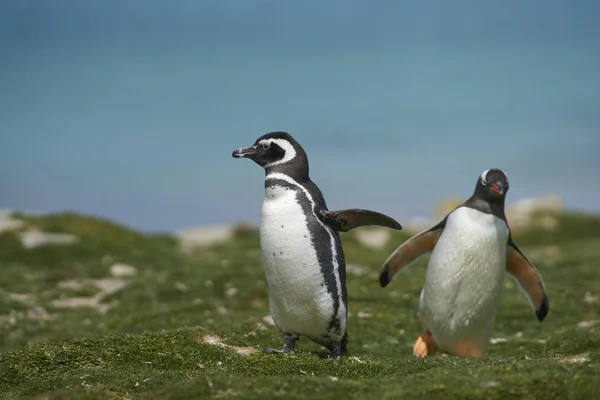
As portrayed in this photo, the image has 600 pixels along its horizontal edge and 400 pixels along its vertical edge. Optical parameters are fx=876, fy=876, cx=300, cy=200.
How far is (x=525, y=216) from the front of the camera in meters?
54.8

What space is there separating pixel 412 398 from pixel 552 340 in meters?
8.76

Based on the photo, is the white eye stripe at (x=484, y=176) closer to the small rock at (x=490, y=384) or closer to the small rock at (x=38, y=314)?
the small rock at (x=490, y=384)

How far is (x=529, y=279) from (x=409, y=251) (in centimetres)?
219

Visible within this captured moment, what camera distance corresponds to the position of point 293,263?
1291 cm

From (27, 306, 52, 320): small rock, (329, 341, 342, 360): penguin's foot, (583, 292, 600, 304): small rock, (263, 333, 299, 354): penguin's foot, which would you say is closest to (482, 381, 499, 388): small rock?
(329, 341, 342, 360): penguin's foot

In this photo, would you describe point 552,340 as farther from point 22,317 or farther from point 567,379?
point 22,317

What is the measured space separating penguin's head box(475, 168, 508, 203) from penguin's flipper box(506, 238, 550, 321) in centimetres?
137

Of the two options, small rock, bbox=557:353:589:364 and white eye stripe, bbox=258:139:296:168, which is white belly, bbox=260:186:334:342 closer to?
white eye stripe, bbox=258:139:296:168

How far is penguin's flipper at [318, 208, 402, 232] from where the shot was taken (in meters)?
13.0

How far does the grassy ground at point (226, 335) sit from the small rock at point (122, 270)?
31cm

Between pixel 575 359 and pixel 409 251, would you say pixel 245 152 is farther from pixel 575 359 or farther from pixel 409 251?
pixel 575 359

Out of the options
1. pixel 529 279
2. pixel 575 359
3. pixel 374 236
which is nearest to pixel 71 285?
pixel 529 279

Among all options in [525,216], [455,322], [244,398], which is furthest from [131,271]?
[525,216]

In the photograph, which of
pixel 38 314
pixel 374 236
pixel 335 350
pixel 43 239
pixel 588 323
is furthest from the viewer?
pixel 374 236
